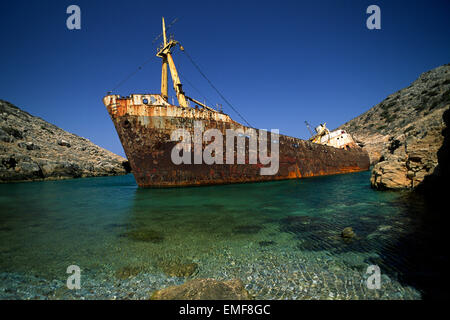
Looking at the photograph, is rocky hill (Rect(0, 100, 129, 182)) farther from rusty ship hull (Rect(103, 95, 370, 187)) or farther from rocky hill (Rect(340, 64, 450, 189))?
rocky hill (Rect(340, 64, 450, 189))

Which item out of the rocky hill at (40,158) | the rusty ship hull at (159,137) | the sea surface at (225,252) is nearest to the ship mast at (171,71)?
the rusty ship hull at (159,137)

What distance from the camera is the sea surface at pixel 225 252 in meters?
1.97

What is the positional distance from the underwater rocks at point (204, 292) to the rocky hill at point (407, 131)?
21.8ft

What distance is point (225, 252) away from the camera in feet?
9.11

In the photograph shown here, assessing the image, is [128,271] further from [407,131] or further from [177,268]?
[407,131]

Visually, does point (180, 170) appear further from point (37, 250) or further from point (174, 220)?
point (37, 250)

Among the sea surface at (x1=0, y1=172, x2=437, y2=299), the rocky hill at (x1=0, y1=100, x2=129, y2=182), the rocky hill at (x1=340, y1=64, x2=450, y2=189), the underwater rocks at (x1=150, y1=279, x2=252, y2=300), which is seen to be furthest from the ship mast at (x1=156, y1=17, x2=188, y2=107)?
the rocky hill at (x1=0, y1=100, x2=129, y2=182)

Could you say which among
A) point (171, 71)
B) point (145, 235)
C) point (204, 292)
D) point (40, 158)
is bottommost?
point (145, 235)

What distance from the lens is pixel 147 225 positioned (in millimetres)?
4137

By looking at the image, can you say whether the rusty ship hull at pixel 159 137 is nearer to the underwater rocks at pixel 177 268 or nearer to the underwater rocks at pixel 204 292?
the underwater rocks at pixel 177 268

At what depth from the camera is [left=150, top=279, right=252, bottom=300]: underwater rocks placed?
174 centimetres

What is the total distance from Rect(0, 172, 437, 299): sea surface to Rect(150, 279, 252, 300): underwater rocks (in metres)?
0.17

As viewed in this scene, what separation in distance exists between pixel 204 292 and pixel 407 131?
Result: 11.3 m

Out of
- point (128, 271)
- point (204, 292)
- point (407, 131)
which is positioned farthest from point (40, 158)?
point (407, 131)
